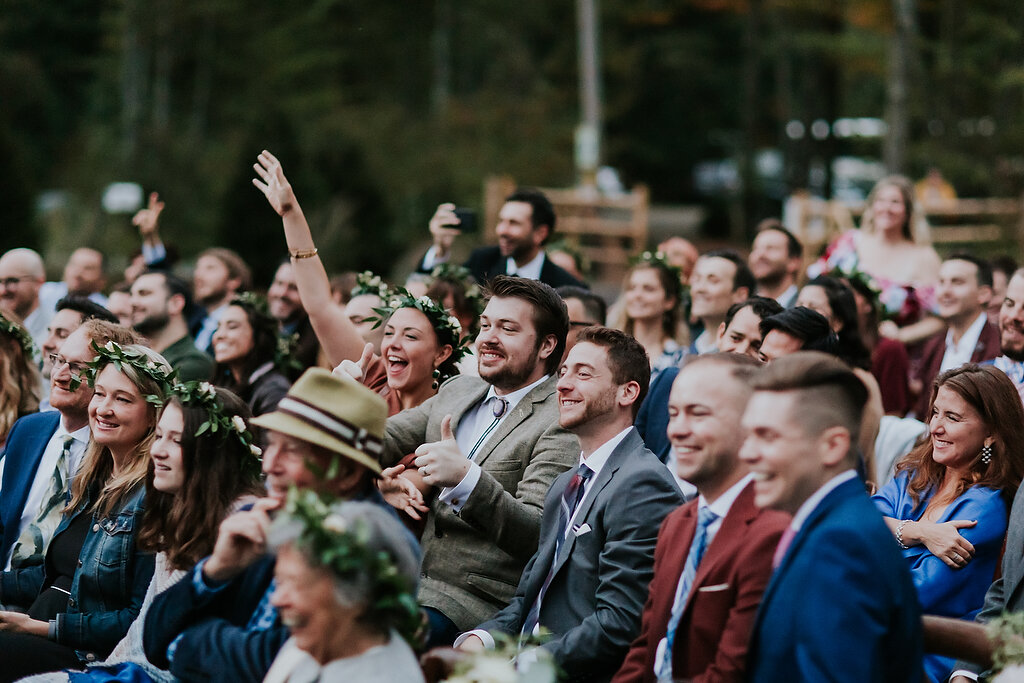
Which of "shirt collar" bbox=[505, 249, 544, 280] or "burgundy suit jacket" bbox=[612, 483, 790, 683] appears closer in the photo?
"burgundy suit jacket" bbox=[612, 483, 790, 683]

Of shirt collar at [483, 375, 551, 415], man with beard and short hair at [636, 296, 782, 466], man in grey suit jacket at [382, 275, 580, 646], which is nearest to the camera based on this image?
man in grey suit jacket at [382, 275, 580, 646]

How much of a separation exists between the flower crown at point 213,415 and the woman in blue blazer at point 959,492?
277cm

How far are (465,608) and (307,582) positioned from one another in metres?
1.80

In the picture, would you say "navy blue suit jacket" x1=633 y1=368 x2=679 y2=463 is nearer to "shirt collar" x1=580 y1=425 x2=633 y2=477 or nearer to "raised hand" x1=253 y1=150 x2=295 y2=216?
"shirt collar" x1=580 y1=425 x2=633 y2=477

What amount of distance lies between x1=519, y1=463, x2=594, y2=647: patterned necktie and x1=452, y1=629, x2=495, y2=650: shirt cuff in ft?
0.42

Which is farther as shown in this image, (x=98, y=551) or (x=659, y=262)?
(x=659, y=262)

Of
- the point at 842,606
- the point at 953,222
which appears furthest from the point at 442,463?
the point at 953,222

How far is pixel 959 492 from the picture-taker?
5363 millimetres

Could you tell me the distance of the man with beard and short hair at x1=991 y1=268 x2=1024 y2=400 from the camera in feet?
22.4

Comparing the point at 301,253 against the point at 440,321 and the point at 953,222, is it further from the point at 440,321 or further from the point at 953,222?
the point at 953,222

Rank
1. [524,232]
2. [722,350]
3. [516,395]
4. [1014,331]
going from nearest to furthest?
[516,395]
[722,350]
[1014,331]
[524,232]

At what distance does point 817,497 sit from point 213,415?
244 centimetres

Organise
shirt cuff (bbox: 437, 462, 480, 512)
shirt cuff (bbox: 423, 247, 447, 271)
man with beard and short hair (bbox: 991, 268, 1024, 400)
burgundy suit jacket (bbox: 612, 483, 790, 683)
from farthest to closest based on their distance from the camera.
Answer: shirt cuff (bbox: 423, 247, 447, 271)
man with beard and short hair (bbox: 991, 268, 1024, 400)
shirt cuff (bbox: 437, 462, 480, 512)
burgundy suit jacket (bbox: 612, 483, 790, 683)

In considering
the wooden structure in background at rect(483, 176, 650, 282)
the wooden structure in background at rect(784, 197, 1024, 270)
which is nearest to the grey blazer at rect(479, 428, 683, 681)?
the wooden structure in background at rect(784, 197, 1024, 270)
